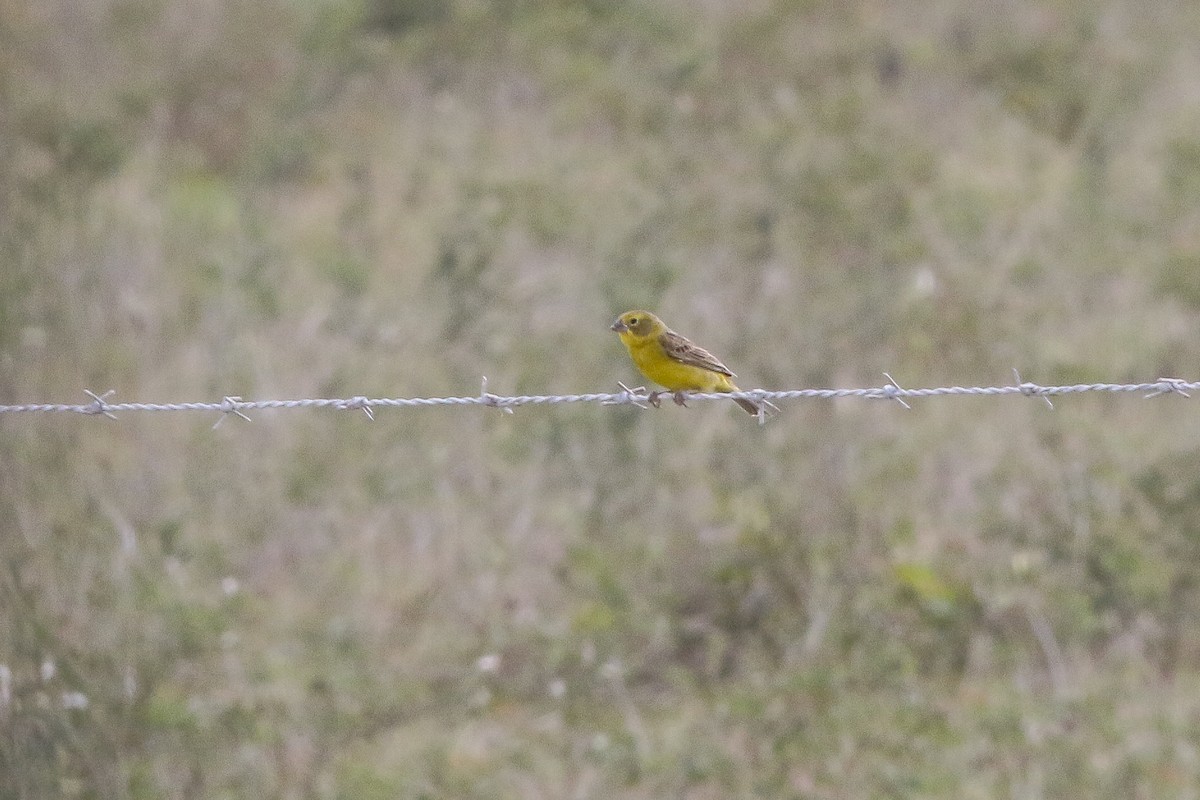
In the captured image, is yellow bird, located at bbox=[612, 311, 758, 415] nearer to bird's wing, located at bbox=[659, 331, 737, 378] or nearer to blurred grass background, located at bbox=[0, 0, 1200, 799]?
bird's wing, located at bbox=[659, 331, 737, 378]

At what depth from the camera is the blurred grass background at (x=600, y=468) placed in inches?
256

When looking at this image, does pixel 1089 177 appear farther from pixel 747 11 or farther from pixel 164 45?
pixel 164 45

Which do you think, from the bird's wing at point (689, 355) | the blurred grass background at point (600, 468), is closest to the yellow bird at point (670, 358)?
the bird's wing at point (689, 355)

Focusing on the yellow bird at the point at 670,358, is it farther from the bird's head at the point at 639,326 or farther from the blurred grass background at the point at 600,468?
the blurred grass background at the point at 600,468

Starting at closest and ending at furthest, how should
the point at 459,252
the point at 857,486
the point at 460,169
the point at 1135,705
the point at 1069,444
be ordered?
the point at 1135,705
the point at 857,486
the point at 1069,444
the point at 459,252
the point at 460,169

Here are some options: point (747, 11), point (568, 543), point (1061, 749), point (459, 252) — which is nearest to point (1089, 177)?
point (747, 11)

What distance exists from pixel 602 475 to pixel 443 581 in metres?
0.95

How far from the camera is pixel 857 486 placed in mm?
8305

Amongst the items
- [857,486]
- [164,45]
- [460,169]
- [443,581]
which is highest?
[164,45]

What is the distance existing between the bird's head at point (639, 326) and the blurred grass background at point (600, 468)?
1555 mm

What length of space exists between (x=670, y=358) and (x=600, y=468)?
8.13 ft

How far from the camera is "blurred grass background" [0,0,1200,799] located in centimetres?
650

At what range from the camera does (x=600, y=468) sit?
843cm

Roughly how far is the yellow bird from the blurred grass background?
142 centimetres
